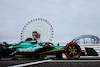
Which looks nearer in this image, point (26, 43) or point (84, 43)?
point (26, 43)

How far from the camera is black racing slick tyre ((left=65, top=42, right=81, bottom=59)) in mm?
7039

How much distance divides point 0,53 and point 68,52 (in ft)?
13.2

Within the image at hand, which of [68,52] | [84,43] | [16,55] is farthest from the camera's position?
[84,43]

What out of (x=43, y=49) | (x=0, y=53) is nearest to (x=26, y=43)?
(x=43, y=49)

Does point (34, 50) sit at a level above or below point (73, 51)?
above

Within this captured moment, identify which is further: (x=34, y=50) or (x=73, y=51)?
(x=34, y=50)

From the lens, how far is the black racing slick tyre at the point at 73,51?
7.04m

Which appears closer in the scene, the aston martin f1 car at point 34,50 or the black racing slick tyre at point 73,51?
the black racing slick tyre at point 73,51

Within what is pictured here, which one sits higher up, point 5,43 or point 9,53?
point 5,43

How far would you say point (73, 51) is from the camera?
23.3 feet

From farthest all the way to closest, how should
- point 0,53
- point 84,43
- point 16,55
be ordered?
point 84,43 → point 16,55 → point 0,53

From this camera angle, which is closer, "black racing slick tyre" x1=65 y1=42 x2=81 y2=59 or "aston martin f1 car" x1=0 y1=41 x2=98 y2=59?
"black racing slick tyre" x1=65 y1=42 x2=81 y2=59

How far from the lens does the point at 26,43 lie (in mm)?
7750

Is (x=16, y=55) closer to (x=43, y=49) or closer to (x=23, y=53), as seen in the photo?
(x=23, y=53)
